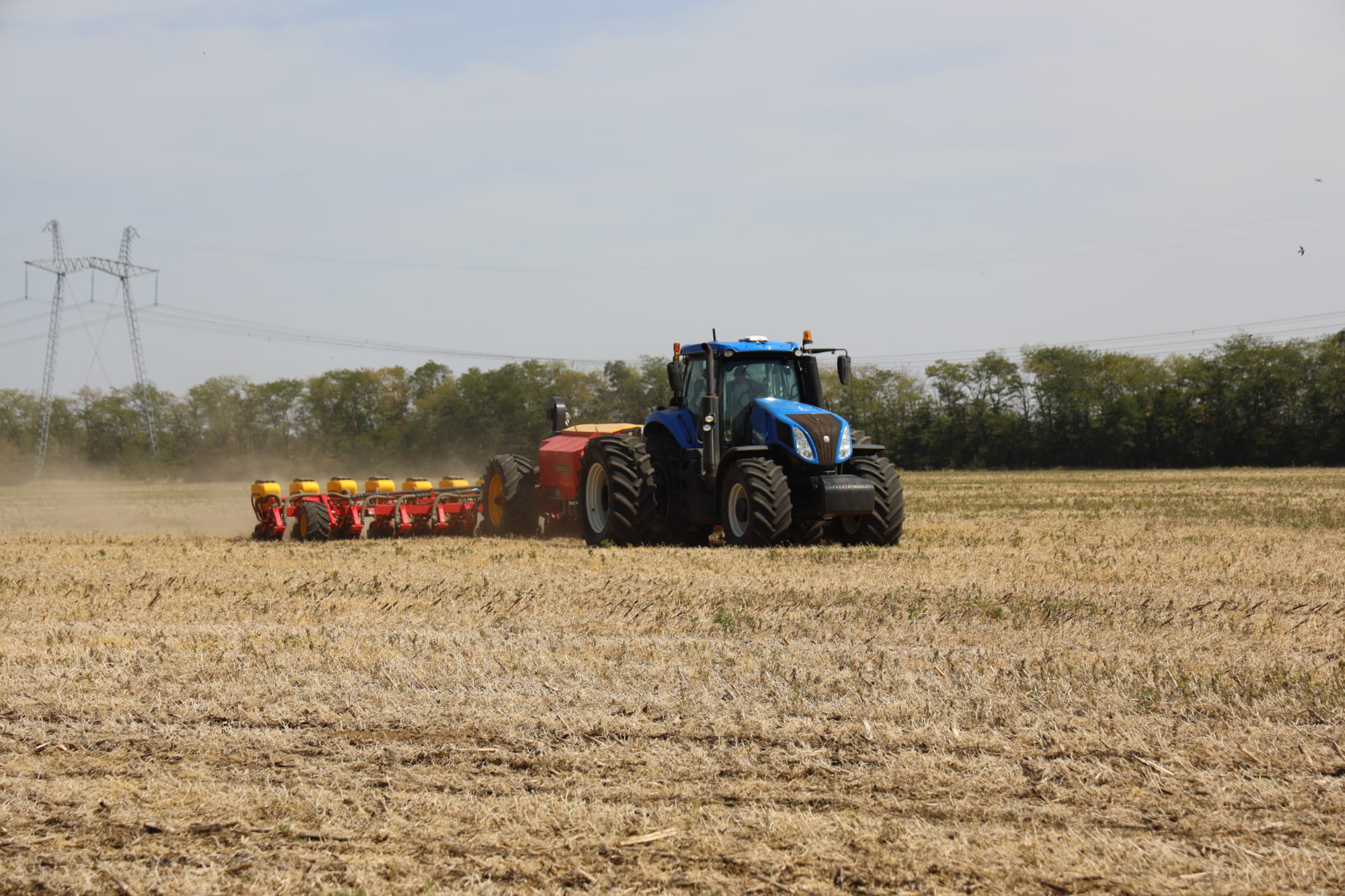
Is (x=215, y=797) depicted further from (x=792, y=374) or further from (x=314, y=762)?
(x=792, y=374)

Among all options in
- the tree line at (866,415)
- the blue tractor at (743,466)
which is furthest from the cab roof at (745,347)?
the tree line at (866,415)

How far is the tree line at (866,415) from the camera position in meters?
46.9

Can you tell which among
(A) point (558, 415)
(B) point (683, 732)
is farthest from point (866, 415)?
(B) point (683, 732)

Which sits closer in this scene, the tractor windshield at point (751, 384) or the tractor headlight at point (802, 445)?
the tractor headlight at point (802, 445)

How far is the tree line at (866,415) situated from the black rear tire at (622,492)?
1139 inches

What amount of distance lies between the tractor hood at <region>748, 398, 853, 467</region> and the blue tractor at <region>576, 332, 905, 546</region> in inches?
0.5

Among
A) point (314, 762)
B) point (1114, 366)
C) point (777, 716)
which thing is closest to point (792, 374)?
point (777, 716)

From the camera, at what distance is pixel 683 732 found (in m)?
5.00

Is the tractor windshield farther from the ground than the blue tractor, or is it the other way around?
the tractor windshield

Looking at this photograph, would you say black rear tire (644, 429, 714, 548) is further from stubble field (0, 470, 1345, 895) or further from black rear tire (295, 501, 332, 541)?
black rear tire (295, 501, 332, 541)

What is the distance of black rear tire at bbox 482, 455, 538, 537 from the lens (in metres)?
15.6

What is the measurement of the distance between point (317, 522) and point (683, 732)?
444 inches

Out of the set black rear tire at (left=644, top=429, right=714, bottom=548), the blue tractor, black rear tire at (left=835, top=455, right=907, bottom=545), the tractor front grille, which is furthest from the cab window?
black rear tire at (left=835, top=455, right=907, bottom=545)

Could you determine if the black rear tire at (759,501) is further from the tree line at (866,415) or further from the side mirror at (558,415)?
the tree line at (866,415)
